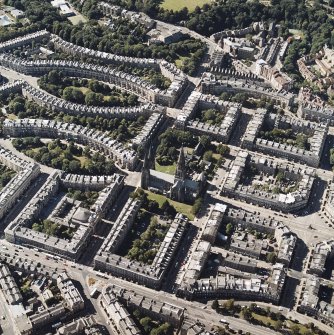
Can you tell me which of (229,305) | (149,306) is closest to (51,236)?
(149,306)

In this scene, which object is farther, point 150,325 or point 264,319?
point 264,319

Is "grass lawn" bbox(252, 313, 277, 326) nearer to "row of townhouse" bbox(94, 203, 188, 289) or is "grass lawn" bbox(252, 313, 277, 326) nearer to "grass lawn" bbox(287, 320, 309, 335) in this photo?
"grass lawn" bbox(287, 320, 309, 335)

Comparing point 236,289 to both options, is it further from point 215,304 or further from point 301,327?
point 301,327

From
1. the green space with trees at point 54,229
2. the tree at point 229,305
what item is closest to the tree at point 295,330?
the tree at point 229,305

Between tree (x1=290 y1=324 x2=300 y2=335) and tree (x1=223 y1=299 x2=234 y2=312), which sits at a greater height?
tree (x1=290 y1=324 x2=300 y2=335)

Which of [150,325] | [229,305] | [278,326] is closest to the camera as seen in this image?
[278,326]

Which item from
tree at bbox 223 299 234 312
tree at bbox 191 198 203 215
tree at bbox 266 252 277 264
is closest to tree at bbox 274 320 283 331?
tree at bbox 223 299 234 312

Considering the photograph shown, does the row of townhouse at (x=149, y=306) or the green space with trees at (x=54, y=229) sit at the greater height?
the row of townhouse at (x=149, y=306)

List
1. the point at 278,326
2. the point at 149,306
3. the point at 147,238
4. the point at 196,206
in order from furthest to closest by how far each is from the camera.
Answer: the point at 196,206 < the point at 147,238 < the point at 149,306 < the point at 278,326

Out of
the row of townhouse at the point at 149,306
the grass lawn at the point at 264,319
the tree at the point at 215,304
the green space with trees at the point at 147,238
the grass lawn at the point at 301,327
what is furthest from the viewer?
the green space with trees at the point at 147,238

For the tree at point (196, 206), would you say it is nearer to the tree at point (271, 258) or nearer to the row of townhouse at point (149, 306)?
the tree at point (271, 258)

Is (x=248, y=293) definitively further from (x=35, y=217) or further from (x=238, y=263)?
(x=35, y=217)

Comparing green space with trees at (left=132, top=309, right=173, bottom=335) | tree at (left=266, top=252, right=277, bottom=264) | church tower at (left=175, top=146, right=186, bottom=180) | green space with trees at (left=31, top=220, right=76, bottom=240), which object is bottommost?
green space with trees at (left=31, top=220, right=76, bottom=240)

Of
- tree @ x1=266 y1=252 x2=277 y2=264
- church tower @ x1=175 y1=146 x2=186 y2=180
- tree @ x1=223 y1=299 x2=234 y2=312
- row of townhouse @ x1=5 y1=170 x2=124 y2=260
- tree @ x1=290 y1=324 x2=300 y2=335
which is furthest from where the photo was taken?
church tower @ x1=175 y1=146 x2=186 y2=180
